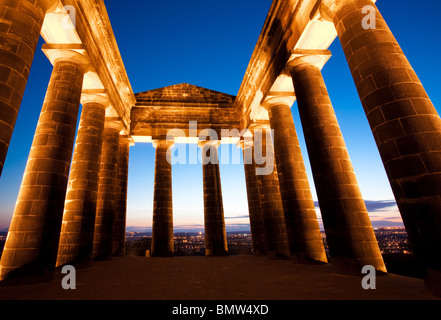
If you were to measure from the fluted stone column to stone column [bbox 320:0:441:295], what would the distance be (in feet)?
16.7

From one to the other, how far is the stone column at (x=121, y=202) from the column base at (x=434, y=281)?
1573 centimetres

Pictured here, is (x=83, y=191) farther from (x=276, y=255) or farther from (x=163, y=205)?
(x=276, y=255)

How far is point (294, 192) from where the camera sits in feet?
33.3

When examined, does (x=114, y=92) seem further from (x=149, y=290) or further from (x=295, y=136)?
(x=149, y=290)

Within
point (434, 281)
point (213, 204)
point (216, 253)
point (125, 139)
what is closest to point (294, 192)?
point (434, 281)

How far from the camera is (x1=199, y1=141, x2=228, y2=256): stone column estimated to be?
1548cm

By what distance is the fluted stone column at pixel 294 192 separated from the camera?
30.9 ft

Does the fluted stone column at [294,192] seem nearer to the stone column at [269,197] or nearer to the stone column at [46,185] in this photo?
the stone column at [269,197]

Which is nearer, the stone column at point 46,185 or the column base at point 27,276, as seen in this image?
the column base at point 27,276

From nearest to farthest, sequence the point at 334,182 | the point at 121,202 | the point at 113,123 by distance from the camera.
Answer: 1. the point at 334,182
2. the point at 113,123
3. the point at 121,202

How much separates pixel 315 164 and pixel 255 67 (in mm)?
7802

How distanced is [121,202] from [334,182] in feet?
46.0

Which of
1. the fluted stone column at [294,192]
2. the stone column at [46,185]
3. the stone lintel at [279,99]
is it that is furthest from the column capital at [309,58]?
the stone column at [46,185]

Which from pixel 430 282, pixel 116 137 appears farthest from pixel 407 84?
pixel 116 137
